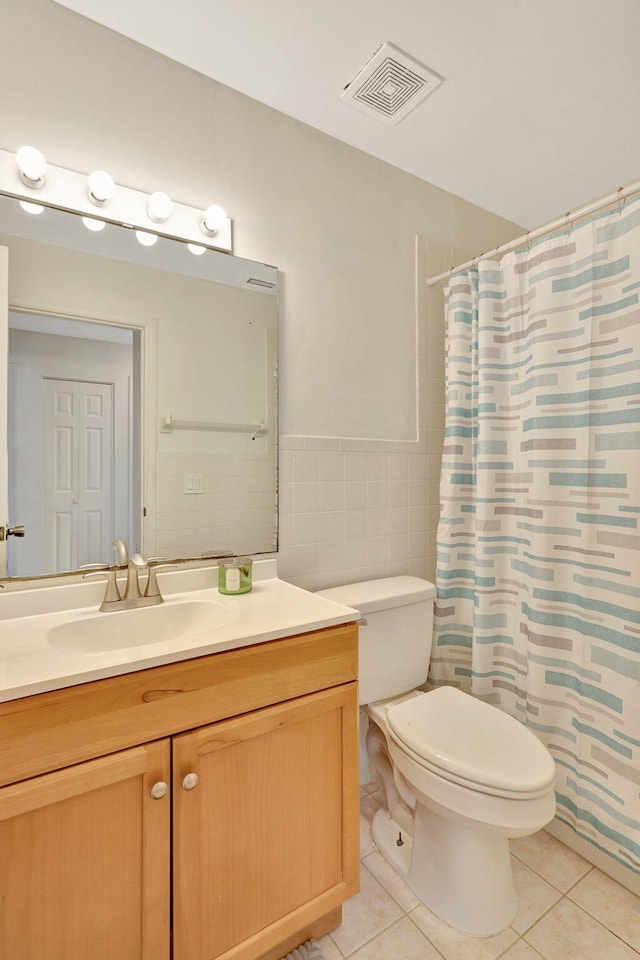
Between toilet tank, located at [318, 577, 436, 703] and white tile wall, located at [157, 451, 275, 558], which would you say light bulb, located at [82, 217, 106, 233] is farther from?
toilet tank, located at [318, 577, 436, 703]

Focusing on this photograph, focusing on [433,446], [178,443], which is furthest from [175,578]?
[433,446]

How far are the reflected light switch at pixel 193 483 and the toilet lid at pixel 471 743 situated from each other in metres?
0.87

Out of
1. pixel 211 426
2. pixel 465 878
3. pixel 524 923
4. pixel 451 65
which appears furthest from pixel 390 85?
pixel 524 923

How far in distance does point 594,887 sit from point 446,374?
167 centimetres

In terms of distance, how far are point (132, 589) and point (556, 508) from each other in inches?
49.9

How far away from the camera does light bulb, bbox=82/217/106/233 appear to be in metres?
1.24

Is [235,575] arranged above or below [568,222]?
below

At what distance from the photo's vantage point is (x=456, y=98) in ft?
4.90

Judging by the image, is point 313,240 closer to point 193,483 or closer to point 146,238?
point 146,238

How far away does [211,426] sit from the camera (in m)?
1.43

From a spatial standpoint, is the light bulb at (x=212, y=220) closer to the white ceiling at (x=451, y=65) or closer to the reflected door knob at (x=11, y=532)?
the white ceiling at (x=451, y=65)

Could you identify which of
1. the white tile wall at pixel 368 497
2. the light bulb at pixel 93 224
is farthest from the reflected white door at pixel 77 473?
the white tile wall at pixel 368 497

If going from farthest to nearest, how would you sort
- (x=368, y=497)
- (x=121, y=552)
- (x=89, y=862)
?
(x=368, y=497), (x=121, y=552), (x=89, y=862)

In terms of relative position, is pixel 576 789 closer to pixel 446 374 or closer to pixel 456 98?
pixel 446 374
